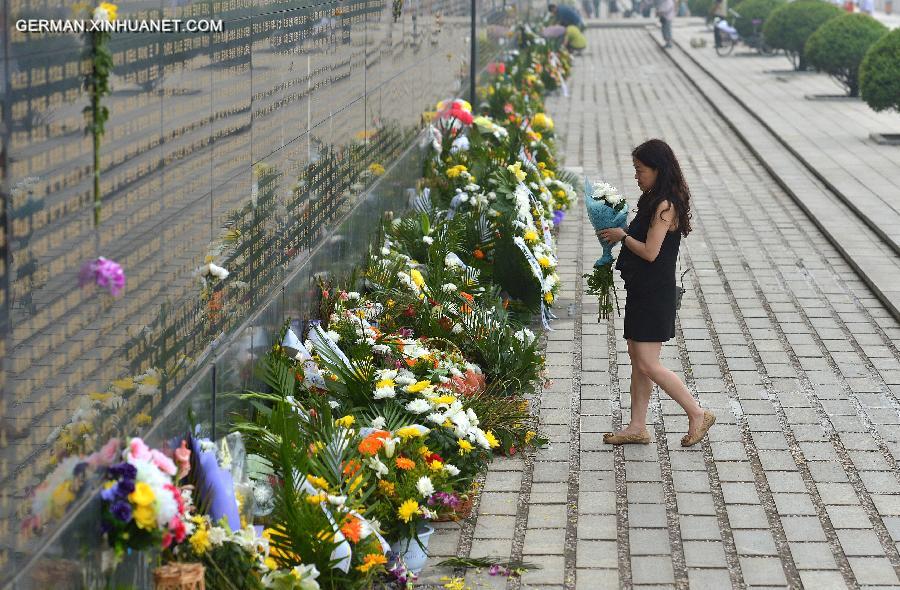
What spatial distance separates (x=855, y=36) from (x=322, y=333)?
714 inches

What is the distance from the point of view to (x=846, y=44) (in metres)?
22.5

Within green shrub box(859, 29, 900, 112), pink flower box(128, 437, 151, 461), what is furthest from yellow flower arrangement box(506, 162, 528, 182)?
green shrub box(859, 29, 900, 112)

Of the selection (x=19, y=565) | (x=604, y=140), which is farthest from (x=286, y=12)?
(x=604, y=140)

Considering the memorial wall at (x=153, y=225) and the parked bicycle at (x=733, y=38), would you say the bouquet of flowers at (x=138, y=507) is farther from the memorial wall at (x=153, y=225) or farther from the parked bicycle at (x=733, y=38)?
the parked bicycle at (x=733, y=38)

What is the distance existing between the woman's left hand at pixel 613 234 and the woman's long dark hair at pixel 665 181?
301 mm

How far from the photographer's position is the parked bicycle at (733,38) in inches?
1339

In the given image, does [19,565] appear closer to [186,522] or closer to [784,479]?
[186,522]

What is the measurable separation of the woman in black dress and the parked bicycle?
93.4 feet

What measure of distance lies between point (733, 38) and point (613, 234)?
28.7 m

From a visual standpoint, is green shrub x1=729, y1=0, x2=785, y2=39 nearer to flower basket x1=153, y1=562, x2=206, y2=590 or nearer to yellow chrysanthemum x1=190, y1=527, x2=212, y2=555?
yellow chrysanthemum x1=190, y1=527, x2=212, y2=555

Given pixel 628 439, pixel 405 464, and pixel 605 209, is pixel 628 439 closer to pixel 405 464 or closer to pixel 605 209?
pixel 605 209

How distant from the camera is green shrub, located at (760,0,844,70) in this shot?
2783 cm

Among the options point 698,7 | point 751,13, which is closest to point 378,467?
point 751,13

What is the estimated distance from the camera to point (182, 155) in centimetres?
483
